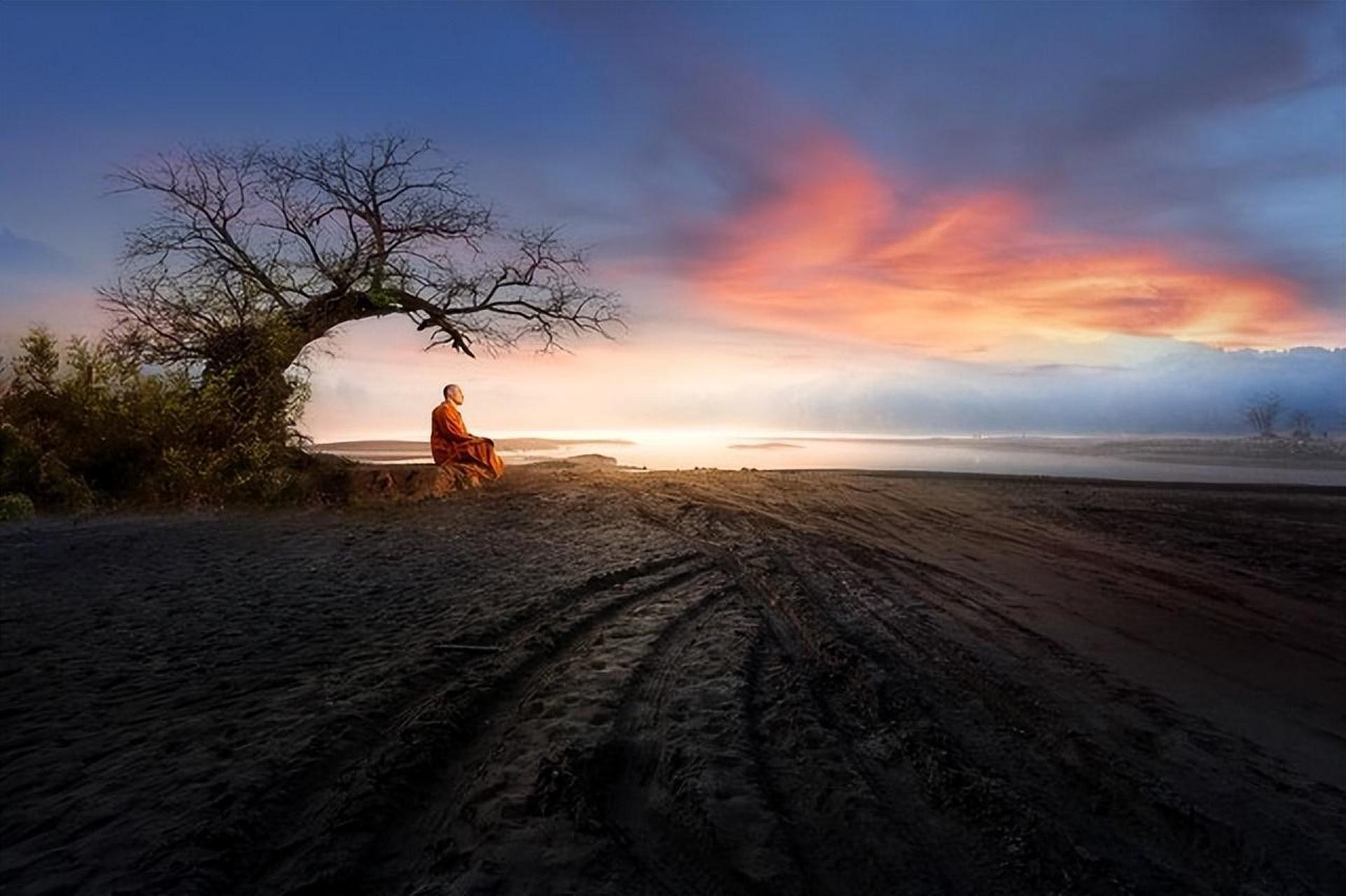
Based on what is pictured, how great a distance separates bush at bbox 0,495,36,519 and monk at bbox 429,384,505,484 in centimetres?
603

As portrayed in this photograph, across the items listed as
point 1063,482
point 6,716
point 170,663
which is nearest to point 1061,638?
point 170,663

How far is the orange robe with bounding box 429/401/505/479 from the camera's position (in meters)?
13.1

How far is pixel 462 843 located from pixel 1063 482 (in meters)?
16.5

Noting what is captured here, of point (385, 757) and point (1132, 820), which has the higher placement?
point (385, 757)

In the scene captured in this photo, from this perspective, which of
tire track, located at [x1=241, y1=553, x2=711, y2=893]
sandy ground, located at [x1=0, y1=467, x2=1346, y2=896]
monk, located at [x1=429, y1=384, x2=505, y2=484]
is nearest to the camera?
tire track, located at [x1=241, y1=553, x2=711, y2=893]

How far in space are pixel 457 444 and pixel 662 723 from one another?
11572mm

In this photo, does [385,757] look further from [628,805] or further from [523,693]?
[628,805]

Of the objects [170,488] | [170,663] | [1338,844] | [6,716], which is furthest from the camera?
[170,488]

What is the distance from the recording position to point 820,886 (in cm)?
194

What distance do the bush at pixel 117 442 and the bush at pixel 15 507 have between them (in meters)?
0.54

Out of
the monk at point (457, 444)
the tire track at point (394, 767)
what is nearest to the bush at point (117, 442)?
the monk at point (457, 444)

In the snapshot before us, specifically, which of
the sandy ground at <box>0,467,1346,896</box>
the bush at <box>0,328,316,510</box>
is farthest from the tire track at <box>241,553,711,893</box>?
the bush at <box>0,328,316,510</box>

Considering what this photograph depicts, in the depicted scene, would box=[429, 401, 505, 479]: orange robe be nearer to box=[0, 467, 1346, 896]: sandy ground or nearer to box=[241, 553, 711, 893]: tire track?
box=[0, 467, 1346, 896]: sandy ground

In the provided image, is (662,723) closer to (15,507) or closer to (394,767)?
(394,767)
